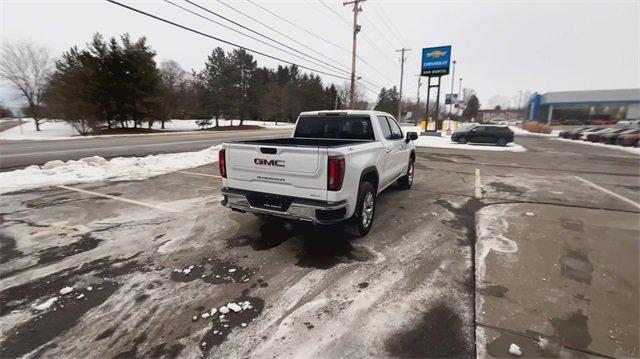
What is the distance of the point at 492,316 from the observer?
312cm

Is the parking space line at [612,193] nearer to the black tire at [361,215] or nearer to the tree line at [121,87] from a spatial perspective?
the black tire at [361,215]

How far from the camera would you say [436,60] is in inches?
1248

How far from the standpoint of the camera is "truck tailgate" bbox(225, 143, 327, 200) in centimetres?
419

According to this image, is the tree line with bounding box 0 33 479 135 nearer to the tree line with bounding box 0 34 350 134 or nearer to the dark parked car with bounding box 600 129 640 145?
the tree line with bounding box 0 34 350 134

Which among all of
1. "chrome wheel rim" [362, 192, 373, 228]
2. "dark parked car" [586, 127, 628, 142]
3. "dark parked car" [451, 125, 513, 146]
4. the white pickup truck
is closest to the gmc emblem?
the white pickup truck

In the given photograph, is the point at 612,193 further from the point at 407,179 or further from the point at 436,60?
the point at 436,60

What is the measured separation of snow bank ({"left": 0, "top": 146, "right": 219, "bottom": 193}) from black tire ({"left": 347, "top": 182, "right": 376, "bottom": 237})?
24.5ft

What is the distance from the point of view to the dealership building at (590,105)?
198 ft

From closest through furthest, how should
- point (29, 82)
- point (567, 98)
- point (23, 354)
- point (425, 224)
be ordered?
point (23, 354)
point (425, 224)
point (29, 82)
point (567, 98)

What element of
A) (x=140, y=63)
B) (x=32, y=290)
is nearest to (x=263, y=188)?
(x=32, y=290)

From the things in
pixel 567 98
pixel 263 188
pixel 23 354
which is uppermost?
pixel 567 98

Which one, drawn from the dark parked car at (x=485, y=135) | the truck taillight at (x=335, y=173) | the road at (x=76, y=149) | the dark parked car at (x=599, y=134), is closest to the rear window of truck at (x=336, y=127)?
the truck taillight at (x=335, y=173)

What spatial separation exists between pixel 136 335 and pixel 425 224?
15.2 ft

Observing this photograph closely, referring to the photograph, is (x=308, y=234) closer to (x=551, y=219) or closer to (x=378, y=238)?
(x=378, y=238)
